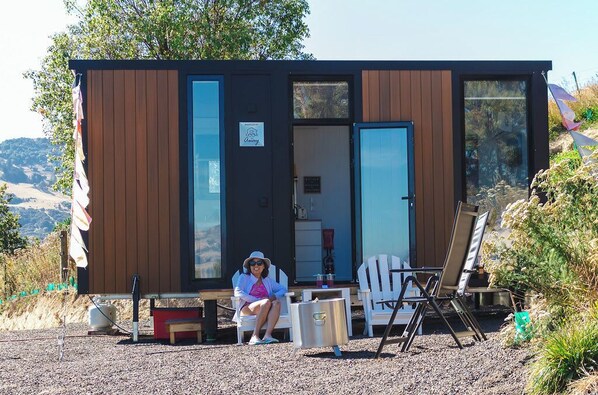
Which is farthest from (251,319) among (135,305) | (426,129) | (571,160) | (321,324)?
(571,160)

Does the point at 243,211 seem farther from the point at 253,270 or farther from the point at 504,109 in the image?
the point at 504,109

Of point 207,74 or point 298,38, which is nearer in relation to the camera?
point 207,74

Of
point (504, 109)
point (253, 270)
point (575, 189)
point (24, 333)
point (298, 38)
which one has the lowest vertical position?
point (24, 333)

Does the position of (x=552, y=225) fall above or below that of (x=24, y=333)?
above

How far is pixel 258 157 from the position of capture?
378 inches

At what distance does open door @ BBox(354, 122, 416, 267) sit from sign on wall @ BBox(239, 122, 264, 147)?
3.23 feet

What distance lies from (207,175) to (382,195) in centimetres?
182

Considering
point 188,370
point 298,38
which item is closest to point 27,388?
point 188,370

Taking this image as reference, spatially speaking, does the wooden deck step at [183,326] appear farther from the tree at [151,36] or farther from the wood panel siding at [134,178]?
the tree at [151,36]

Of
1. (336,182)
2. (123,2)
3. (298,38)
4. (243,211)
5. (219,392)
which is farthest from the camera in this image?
(298,38)

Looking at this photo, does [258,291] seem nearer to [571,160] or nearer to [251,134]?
[251,134]

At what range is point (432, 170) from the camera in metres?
9.77

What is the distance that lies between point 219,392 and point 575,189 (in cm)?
256

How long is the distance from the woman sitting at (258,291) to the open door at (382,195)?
51.4 inches
